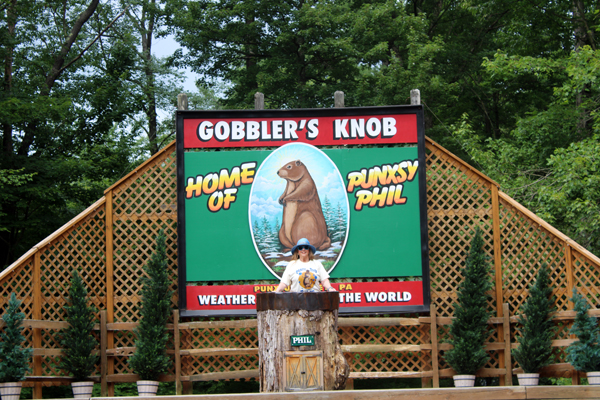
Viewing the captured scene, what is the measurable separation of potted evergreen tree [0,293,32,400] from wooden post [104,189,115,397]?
46.7 inches

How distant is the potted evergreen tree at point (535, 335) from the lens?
8.16 m

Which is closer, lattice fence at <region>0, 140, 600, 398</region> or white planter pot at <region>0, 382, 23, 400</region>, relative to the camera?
white planter pot at <region>0, 382, 23, 400</region>

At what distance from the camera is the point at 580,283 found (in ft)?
27.9

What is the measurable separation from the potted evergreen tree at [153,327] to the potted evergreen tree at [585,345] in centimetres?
537

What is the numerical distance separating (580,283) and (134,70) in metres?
14.9

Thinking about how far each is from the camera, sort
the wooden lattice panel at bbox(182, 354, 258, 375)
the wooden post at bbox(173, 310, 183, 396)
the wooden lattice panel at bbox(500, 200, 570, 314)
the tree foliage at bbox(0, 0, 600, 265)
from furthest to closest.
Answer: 1. the tree foliage at bbox(0, 0, 600, 265)
2. the wooden lattice panel at bbox(182, 354, 258, 375)
3. the wooden lattice panel at bbox(500, 200, 570, 314)
4. the wooden post at bbox(173, 310, 183, 396)

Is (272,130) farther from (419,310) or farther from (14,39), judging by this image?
(14,39)

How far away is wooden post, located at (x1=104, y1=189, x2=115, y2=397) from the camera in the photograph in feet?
28.6

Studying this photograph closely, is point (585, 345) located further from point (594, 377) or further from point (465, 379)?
point (465, 379)

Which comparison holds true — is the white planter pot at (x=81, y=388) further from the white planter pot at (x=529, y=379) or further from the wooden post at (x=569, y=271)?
the wooden post at (x=569, y=271)

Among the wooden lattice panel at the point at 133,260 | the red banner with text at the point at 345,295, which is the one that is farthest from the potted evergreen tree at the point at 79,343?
the red banner with text at the point at 345,295

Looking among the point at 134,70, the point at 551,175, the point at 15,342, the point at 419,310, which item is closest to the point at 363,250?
the point at 419,310

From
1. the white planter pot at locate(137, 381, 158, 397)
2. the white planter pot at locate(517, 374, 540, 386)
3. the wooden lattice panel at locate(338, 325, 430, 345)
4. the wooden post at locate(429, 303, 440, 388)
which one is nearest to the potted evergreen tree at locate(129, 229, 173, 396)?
the white planter pot at locate(137, 381, 158, 397)

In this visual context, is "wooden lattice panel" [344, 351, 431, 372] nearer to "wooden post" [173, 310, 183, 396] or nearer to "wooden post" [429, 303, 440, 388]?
"wooden post" [429, 303, 440, 388]
